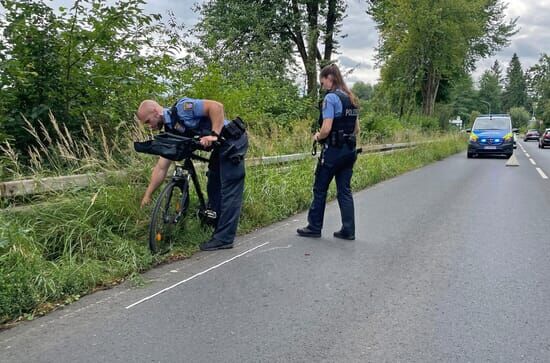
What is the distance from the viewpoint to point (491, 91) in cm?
13538

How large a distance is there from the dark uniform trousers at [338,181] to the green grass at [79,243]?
1047 millimetres

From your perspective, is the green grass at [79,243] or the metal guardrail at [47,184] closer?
the green grass at [79,243]

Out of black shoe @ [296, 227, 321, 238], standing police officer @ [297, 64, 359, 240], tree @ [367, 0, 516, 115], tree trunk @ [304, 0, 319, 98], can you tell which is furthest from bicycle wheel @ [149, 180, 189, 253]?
tree @ [367, 0, 516, 115]

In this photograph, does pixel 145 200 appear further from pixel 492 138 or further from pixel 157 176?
pixel 492 138

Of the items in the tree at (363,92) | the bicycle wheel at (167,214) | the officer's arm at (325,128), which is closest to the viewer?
the bicycle wheel at (167,214)

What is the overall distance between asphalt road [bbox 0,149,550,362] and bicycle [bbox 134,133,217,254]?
39 centimetres

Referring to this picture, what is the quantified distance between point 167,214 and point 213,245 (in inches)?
25.3

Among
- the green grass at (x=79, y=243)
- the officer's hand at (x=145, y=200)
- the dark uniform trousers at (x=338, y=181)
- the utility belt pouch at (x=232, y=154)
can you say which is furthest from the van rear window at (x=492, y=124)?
the officer's hand at (x=145, y=200)

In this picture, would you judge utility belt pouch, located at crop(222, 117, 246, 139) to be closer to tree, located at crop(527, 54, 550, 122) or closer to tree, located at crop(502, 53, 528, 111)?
tree, located at crop(527, 54, 550, 122)

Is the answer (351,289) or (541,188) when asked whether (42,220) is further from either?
(541,188)

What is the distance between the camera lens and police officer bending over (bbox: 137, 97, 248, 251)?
5301mm

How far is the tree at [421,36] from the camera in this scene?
28.0 m

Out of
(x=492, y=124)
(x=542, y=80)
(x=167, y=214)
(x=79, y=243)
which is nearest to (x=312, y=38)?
(x=492, y=124)

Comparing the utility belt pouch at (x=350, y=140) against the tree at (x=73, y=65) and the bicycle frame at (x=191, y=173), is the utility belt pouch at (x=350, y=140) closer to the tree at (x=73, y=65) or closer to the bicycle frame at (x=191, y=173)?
the bicycle frame at (x=191, y=173)
